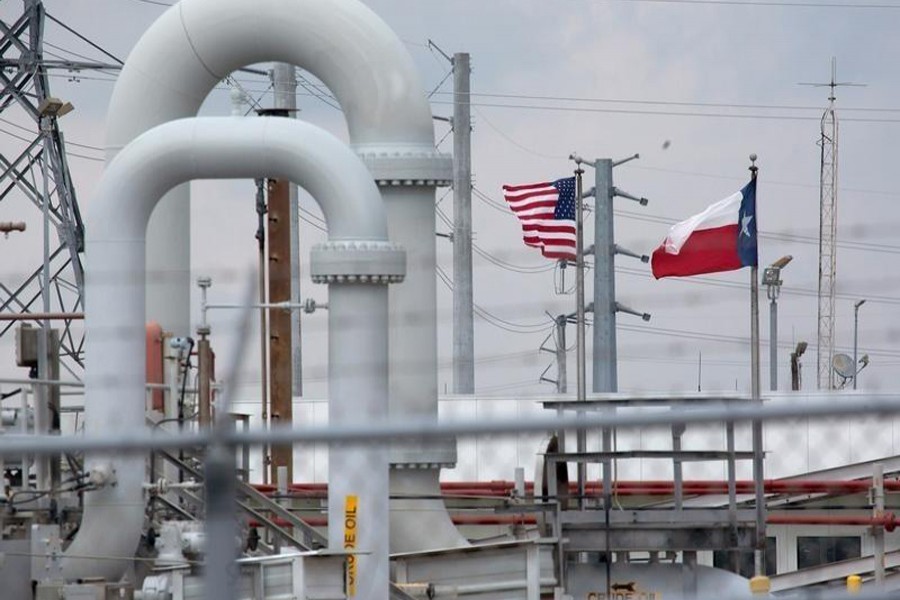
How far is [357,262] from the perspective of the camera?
1318 centimetres

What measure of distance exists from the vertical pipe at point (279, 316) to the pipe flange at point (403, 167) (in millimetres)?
3765

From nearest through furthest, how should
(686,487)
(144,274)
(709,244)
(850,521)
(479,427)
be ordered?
(479,427)
(144,274)
(850,521)
(709,244)
(686,487)

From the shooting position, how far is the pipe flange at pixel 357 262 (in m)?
13.2

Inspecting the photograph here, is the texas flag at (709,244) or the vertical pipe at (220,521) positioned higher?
the texas flag at (709,244)

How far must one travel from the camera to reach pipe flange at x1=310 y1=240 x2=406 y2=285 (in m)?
13.2

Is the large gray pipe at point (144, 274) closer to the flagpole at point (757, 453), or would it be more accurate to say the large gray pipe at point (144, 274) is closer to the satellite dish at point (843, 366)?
the flagpole at point (757, 453)

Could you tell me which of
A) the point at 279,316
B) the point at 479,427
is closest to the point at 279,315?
the point at 279,316

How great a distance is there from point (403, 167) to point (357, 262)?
1.45 meters

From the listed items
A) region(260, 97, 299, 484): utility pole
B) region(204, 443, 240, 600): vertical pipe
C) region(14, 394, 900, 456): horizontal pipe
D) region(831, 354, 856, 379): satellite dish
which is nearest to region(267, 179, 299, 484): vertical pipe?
region(260, 97, 299, 484): utility pole

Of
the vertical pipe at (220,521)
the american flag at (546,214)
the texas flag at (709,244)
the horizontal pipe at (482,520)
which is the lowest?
the horizontal pipe at (482,520)

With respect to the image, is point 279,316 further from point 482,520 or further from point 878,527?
point 878,527

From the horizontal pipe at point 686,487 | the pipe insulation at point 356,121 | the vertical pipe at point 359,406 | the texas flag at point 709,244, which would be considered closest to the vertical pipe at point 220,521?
the vertical pipe at point 359,406

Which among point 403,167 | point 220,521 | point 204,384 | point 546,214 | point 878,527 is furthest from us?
point 546,214

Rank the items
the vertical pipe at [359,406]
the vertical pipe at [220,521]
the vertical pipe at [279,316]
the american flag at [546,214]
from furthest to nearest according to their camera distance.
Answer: the american flag at [546,214] → the vertical pipe at [279,316] → the vertical pipe at [359,406] → the vertical pipe at [220,521]
